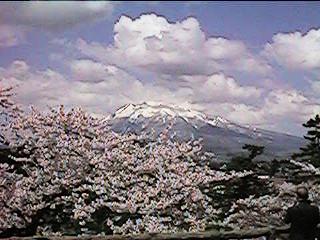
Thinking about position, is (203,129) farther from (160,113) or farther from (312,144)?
(312,144)

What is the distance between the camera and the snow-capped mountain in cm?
1387

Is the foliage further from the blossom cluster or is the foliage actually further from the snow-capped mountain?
the snow-capped mountain

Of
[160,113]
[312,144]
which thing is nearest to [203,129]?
[160,113]

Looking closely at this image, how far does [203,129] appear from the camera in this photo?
55.5 feet

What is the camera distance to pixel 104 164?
472 inches

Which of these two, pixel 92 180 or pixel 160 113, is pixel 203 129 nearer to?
pixel 160 113

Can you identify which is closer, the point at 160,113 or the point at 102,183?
the point at 102,183

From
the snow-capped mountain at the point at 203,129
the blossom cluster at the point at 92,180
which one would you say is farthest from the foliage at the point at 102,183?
the snow-capped mountain at the point at 203,129

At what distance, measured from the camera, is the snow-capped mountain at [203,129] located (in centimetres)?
1387

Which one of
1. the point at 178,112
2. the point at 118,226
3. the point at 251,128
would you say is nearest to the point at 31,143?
the point at 118,226

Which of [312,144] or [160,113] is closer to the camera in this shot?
[312,144]

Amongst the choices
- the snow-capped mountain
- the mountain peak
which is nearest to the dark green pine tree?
the snow-capped mountain

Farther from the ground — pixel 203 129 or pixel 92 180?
pixel 203 129

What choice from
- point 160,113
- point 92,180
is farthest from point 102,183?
point 160,113
